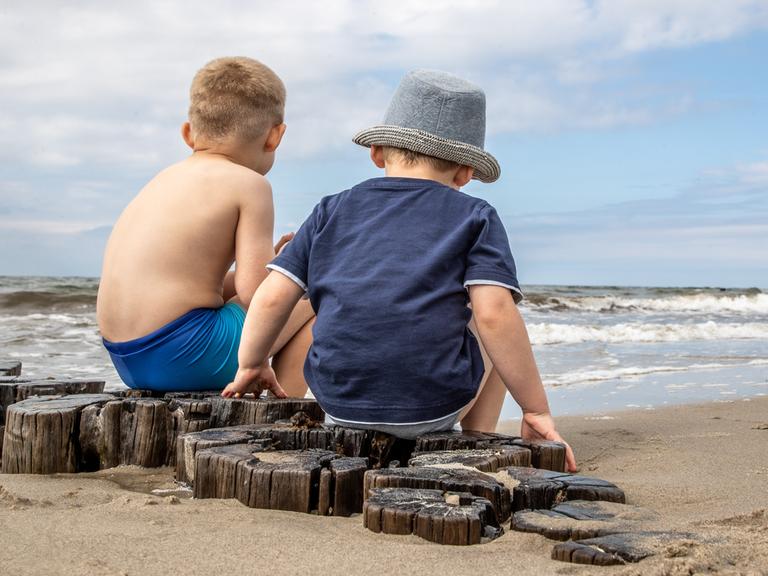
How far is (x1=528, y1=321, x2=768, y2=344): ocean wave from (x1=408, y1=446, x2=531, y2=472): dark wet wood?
1003 centimetres

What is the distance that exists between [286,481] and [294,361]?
1.52 meters

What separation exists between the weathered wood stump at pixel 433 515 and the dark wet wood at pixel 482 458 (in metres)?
0.29

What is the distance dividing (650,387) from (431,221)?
5.02 meters

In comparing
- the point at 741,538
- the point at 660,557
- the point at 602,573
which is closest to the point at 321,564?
the point at 602,573

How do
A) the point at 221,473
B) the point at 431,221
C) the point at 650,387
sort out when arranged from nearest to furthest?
the point at 221,473
the point at 431,221
the point at 650,387

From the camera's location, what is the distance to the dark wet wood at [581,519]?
2.06m

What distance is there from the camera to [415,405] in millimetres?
2664

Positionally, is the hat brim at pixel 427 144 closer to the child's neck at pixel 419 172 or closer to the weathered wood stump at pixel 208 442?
the child's neck at pixel 419 172

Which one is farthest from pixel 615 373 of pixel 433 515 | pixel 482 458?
pixel 433 515

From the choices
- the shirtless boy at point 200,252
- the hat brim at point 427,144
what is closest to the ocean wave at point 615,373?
the shirtless boy at point 200,252

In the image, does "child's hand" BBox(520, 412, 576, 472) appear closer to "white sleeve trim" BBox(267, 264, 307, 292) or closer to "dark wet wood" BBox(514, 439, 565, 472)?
"dark wet wood" BBox(514, 439, 565, 472)

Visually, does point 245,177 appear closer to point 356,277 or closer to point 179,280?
point 179,280

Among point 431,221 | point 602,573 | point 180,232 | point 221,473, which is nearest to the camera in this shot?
point 602,573

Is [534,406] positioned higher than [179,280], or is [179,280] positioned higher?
[179,280]
